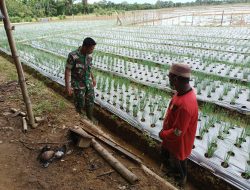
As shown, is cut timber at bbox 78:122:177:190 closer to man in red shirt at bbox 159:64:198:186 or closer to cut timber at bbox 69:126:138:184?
cut timber at bbox 69:126:138:184

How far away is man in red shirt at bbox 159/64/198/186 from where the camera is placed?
7.30ft

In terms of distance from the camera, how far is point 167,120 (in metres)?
2.54

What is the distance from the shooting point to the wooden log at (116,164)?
283 centimetres

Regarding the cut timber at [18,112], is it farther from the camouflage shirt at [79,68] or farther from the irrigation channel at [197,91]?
the irrigation channel at [197,91]

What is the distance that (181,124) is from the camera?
227cm

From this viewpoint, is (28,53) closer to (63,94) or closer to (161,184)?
(63,94)

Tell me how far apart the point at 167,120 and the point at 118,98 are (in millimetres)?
2789

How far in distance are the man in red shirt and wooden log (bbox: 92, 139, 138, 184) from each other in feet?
1.69

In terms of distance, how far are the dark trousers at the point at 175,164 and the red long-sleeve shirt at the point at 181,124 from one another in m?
0.16

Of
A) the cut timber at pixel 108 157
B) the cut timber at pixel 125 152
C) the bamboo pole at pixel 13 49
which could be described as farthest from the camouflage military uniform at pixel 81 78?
the cut timber at pixel 108 157

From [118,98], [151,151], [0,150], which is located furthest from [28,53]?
[151,151]

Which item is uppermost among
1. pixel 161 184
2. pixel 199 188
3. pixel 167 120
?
pixel 167 120

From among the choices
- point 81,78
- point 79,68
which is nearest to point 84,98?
point 81,78

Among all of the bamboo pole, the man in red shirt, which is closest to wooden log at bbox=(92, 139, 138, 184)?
the man in red shirt
